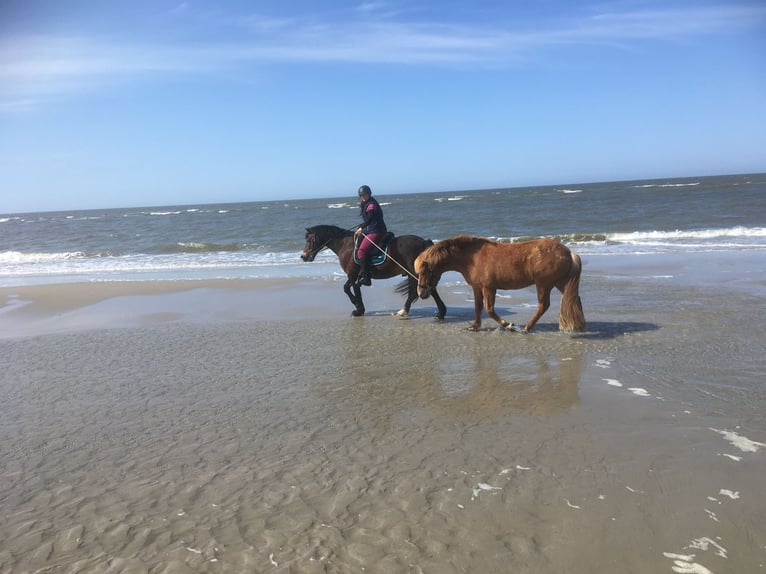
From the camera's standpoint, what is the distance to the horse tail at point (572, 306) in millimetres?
7641

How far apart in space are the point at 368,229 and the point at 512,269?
292 cm

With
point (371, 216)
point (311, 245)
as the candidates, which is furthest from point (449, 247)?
point (311, 245)

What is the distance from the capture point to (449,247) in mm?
A: 8328

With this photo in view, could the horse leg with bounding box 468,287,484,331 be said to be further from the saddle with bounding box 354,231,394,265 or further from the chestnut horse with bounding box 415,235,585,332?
the saddle with bounding box 354,231,394,265

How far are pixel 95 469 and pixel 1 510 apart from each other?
2.14 feet

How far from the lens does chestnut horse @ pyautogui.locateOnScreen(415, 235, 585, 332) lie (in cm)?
766

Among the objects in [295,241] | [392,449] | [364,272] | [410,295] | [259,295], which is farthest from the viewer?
[295,241]

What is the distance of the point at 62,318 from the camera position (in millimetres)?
10781

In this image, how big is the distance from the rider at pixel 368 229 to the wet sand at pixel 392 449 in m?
1.51

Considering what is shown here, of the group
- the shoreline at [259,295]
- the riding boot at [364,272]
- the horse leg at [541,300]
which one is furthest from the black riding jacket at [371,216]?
the horse leg at [541,300]

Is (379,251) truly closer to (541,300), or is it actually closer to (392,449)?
(541,300)

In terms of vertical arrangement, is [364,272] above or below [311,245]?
below

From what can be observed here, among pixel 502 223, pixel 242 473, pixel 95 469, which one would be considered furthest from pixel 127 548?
pixel 502 223

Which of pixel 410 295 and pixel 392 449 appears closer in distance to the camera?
pixel 392 449
